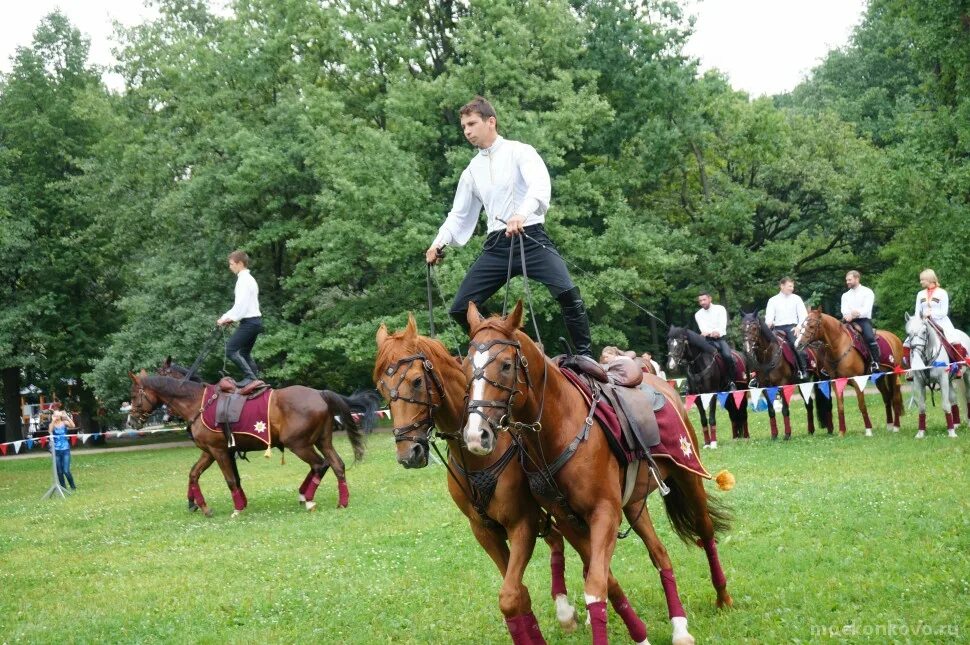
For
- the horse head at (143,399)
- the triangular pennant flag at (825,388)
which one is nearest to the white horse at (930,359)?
the triangular pennant flag at (825,388)

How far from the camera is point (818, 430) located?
70.0ft

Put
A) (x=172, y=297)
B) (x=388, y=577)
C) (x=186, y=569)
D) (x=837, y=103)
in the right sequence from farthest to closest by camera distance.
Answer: (x=837, y=103) → (x=172, y=297) → (x=186, y=569) → (x=388, y=577)

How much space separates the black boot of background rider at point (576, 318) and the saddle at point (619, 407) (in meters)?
0.21

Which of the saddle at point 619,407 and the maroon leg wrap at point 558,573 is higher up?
the saddle at point 619,407

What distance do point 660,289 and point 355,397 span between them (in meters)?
25.8

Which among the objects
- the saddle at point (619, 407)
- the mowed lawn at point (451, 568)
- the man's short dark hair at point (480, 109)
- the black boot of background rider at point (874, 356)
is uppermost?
the man's short dark hair at point (480, 109)

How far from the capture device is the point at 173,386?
52.0 feet

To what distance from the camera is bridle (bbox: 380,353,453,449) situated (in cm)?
589

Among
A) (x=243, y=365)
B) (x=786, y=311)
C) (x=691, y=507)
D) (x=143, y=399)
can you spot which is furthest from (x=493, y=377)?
(x=786, y=311)

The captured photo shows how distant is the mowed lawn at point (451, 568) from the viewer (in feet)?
24.5

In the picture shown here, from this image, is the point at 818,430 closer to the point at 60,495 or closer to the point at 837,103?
the point at 60,495

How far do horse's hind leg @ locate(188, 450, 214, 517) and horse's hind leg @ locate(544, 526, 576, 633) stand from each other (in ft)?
30.6

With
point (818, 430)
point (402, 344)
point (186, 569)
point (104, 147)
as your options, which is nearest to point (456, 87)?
point (104, 147)

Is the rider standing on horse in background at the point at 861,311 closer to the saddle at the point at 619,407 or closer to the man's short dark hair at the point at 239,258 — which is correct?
the man's short dark hair at the point at 239,258
